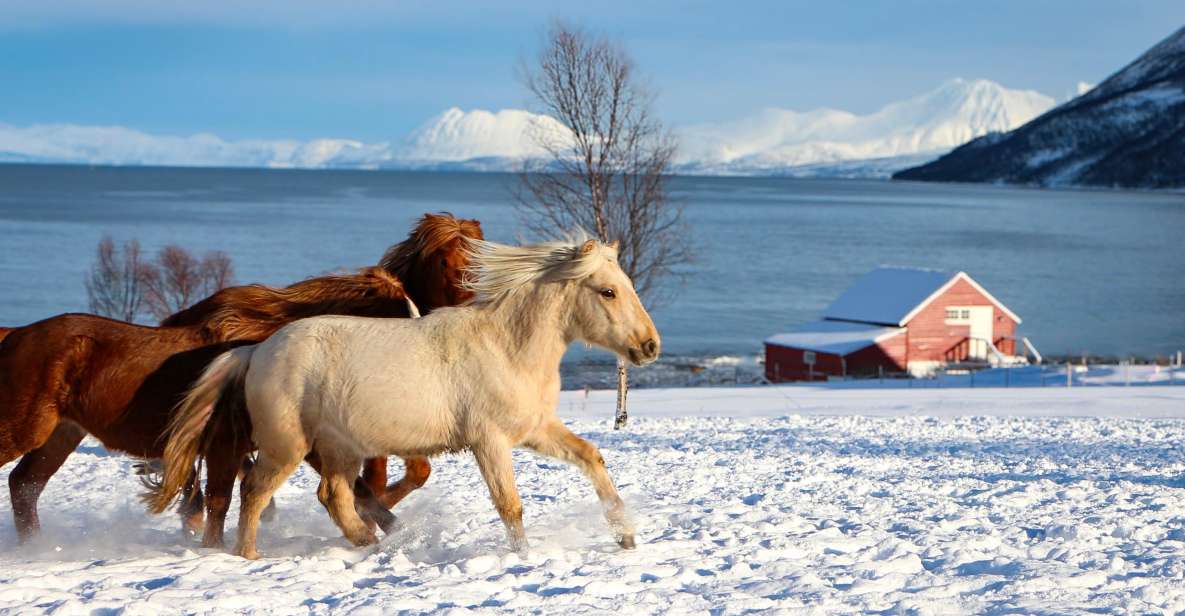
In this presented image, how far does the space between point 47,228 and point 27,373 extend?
116m

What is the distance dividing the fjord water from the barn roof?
5438 mm

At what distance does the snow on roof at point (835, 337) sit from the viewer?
41406mm

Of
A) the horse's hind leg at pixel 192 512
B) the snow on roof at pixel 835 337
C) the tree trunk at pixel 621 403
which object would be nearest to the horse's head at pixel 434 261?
the horse's hind leg at pixel 192 512

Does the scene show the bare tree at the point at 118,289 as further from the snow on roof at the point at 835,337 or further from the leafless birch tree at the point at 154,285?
the snow on roof at the point at 835,337

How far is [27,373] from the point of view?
562 cm

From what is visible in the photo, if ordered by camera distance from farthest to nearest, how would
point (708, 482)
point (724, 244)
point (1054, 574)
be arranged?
Result: point (724, 244), point (708, 482), point (1054, 574)

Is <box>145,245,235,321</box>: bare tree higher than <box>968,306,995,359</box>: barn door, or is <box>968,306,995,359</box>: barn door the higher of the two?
<box>145,245,235,321</box>: bare tree

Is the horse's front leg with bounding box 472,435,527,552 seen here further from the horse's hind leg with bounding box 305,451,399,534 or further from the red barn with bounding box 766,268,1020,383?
the red barn with bounding box 766,268,1020,383

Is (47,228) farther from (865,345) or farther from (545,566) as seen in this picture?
(545,566)

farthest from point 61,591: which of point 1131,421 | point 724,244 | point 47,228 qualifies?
point 47,228

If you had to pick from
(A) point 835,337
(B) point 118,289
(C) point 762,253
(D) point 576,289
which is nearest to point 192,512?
(D) point 576,289

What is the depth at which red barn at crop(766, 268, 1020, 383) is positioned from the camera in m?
41.5

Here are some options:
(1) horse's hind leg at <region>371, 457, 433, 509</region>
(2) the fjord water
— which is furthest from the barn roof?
(1) horse's hind leg at <region>371, 457, 433, 509</region>

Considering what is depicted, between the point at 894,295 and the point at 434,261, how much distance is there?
4022 cm
